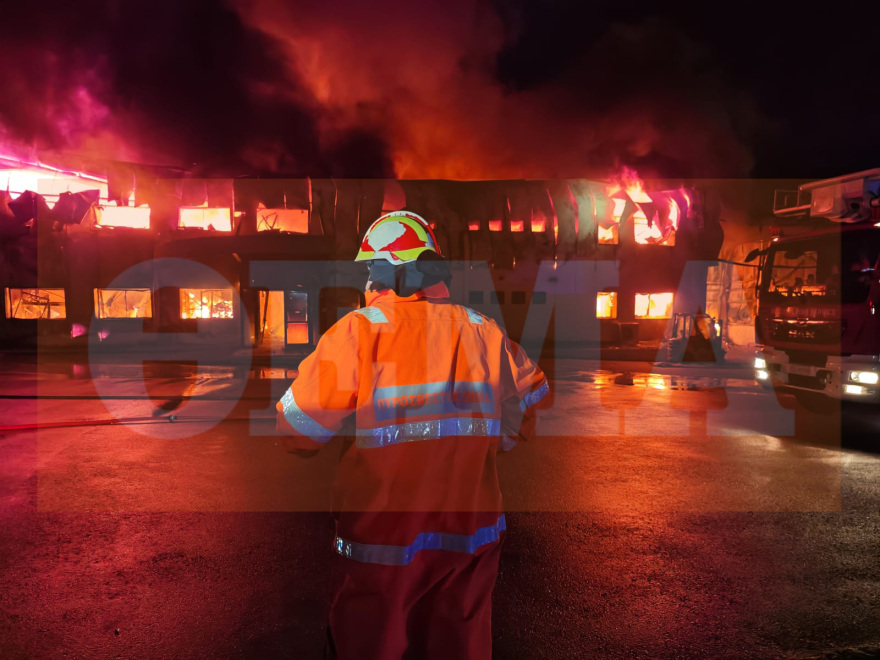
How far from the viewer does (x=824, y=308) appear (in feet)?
27.3

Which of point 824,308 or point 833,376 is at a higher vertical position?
point 824,308

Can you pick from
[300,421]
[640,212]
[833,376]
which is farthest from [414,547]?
[640,212]

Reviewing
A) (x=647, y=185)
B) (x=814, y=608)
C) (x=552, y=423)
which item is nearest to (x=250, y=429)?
(x=552, y=423)

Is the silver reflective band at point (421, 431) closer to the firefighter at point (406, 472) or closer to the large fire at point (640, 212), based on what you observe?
the firefighter at point (406, 472)

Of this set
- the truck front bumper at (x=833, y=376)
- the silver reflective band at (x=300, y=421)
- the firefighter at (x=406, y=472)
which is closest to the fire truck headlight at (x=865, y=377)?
the truck front bumper at (x=833, y=376)

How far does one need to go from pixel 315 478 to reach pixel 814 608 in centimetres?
420

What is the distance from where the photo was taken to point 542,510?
457cm

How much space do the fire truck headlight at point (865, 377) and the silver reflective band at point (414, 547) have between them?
26.8 ft

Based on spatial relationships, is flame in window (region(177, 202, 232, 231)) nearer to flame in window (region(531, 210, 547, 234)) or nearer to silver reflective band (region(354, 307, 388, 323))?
flame in window (region(531, 210, 547, 234))

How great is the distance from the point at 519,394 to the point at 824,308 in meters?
8.56

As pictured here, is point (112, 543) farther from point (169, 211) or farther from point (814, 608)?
point (169, 211)

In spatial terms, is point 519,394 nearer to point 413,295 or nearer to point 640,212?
point 413,295

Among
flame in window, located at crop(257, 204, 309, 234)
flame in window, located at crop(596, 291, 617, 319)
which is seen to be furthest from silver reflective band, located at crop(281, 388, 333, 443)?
flame in window, located at crop(596, 291, 617, 319)

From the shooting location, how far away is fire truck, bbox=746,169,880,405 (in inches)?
304
